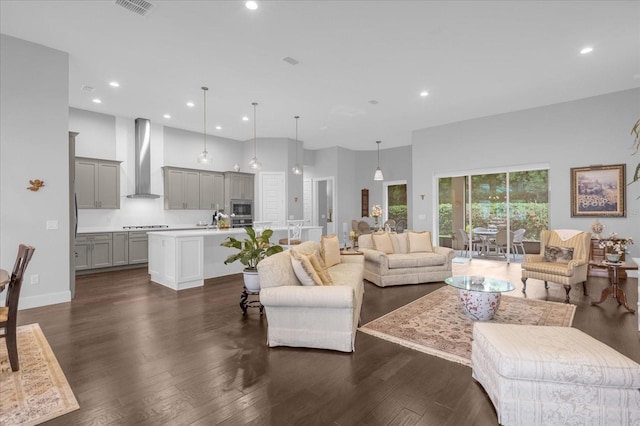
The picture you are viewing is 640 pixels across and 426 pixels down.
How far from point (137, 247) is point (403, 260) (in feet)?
19.1

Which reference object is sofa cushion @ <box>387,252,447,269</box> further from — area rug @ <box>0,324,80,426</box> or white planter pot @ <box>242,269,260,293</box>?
area rug @ <box>0,324,80,426</box>

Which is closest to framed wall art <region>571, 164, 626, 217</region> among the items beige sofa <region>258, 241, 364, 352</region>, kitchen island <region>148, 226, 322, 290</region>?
beige sofa <region>258, 241, 364, 352</region>

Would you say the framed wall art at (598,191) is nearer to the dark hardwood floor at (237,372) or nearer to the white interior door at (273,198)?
the dark hardwood floor at (237,372)

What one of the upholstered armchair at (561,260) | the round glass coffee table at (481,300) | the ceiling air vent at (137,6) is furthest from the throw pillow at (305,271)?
the upholstered armchair at (561,260)

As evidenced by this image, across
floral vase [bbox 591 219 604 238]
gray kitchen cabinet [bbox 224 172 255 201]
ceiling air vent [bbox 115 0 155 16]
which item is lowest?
floral vase [bbox 591 219 604 238]

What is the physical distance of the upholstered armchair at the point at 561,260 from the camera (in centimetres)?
440

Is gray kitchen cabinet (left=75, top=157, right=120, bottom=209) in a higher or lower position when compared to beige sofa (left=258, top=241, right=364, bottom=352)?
higher

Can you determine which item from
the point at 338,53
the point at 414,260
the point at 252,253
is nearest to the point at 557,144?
the point at 414,260

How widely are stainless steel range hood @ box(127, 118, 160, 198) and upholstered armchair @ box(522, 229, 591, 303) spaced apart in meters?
7.92

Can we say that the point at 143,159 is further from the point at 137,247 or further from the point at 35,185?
the point at 35,185

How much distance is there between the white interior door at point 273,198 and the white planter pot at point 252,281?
5120mm

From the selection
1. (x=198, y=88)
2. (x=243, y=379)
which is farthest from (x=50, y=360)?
(x=198, y=88)

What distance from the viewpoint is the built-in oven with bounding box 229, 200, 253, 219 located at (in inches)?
Answer: 342

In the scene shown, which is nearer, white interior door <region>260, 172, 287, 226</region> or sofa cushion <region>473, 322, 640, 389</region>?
sofa cushion <region>473, 322, 640, 389</region>
